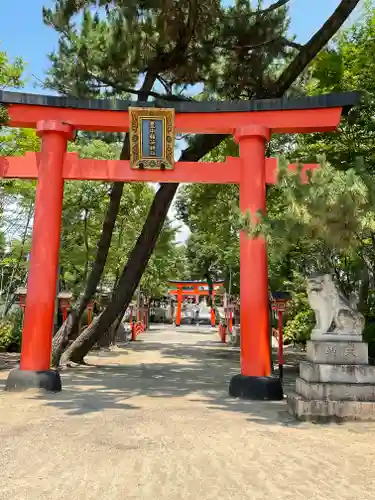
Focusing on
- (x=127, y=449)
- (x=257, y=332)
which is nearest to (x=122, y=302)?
(x=257, y=332)

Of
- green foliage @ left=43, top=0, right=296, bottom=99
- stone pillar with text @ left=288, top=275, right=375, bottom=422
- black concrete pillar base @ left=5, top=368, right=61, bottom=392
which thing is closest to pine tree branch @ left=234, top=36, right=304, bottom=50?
green foliage @ left=43, top=0, right=296, bottom=99

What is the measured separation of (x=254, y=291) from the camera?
297 inches

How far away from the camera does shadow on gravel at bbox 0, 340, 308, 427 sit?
20.7 feet

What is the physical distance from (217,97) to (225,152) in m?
2.06

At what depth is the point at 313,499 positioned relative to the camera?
318 centimetres

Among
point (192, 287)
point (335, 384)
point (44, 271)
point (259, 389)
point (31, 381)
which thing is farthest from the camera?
point (192, 287)

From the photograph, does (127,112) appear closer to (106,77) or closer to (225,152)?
(106,77)

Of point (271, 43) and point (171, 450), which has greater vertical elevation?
point (271, 43)

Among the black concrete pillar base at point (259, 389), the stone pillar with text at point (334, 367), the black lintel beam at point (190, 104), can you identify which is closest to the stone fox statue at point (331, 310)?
the stone pillar with text at point (334, 367)

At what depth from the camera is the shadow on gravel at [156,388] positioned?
20.7 feet

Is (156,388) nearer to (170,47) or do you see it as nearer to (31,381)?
(31,381)

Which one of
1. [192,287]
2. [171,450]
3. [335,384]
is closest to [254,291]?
[335,384]

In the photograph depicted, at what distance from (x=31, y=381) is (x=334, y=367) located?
482cm

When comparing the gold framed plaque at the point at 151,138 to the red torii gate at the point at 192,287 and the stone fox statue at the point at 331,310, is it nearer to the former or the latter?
the stone fox statue at the point at 331,310
